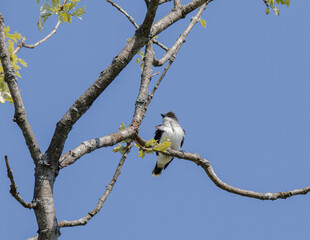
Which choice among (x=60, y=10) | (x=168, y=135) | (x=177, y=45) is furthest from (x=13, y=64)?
(x=168, y=135)

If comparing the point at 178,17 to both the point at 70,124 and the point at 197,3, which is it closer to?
the point at 197,3

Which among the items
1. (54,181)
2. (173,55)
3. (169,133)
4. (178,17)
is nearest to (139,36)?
(178,17)

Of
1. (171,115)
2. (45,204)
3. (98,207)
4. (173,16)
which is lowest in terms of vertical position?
(45,204)

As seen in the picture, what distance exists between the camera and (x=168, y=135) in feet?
33.9

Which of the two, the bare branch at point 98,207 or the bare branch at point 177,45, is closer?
the bare branch at point 98,207

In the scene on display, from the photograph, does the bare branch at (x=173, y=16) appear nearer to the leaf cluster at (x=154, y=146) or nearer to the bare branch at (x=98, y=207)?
the leaf cluster at (x=154, y=146)

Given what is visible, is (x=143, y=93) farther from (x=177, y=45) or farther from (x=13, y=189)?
(x=13, y=189)

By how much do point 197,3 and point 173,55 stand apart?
2.11m

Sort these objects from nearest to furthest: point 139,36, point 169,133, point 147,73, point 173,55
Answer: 1. point 139,36
2. point 147,73
3. point 173,55
4. point 169,133

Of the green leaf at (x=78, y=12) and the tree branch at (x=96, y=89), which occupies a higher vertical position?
the green leaf at (x=78, y=12)

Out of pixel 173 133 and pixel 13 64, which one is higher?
pixel 173 133

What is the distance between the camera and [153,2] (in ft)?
12.1

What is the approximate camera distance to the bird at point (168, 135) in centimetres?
1040

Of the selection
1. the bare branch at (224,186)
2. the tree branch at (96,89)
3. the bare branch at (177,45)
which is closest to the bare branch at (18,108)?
the tree branch at (96,89)
